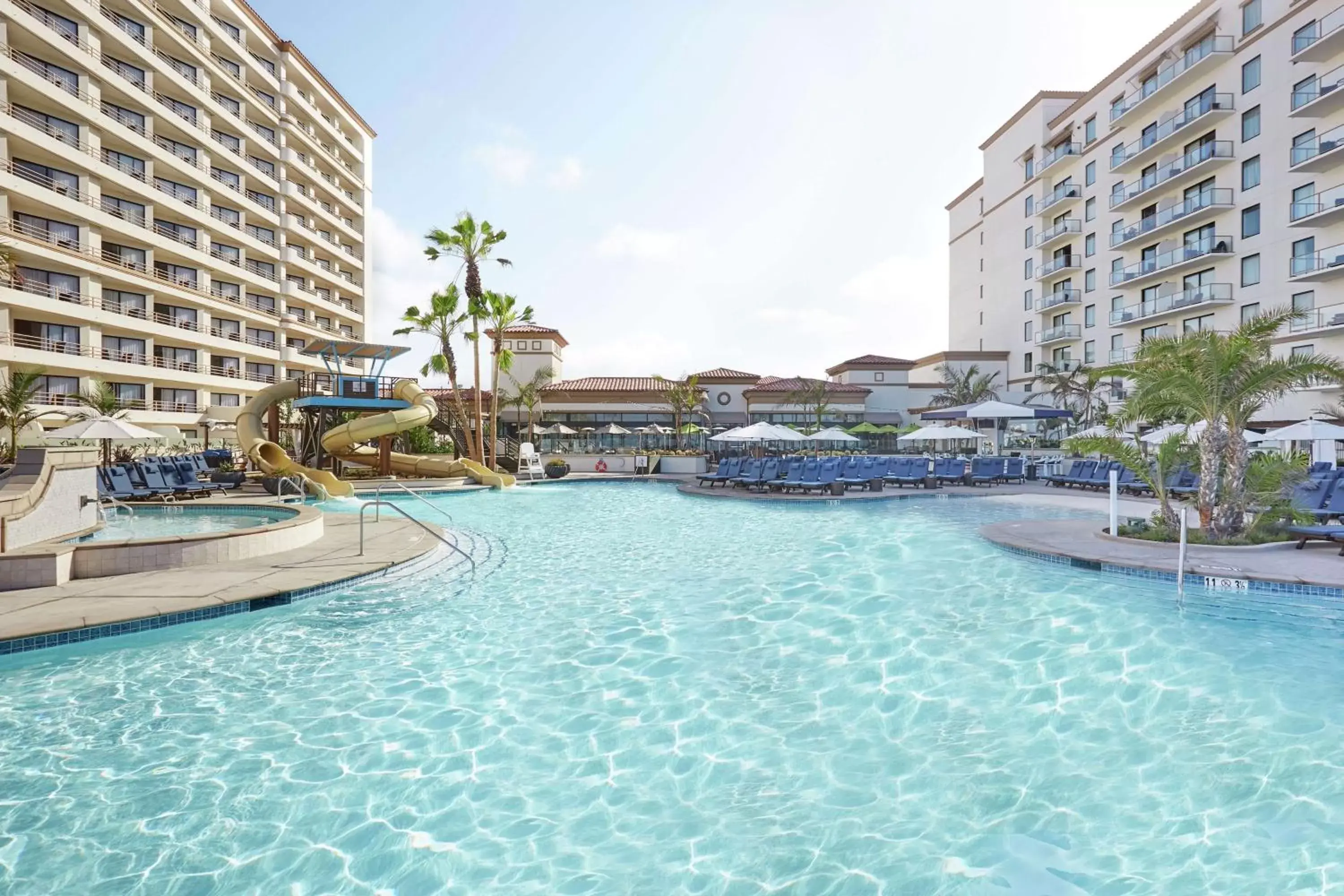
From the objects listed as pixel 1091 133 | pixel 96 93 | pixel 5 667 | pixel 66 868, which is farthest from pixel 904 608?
pixel 1091 133

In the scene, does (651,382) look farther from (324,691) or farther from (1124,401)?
(324,691)

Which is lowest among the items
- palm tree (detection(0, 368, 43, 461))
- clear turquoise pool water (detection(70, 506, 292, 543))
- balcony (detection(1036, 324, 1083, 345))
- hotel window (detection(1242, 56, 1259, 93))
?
clear turquoise pool water (detection(70, 506, 292, 543))

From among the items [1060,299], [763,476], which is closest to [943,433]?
[763,476]

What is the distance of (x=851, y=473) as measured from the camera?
2231 centimetres

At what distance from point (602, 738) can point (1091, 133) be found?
49134 millimetres

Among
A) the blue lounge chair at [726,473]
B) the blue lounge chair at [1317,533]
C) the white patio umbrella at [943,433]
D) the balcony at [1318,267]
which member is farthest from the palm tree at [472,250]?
the balcony at [1318,267]

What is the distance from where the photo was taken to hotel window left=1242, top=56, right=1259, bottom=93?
30.3 meters

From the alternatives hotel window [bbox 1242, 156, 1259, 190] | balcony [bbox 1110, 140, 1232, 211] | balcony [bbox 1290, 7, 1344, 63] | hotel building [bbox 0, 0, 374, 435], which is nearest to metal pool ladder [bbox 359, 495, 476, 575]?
hotel building [bbox 0, 0, 374, 435]

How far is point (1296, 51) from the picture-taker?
28.2 m

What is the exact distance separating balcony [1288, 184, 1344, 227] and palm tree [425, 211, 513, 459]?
32.2 m

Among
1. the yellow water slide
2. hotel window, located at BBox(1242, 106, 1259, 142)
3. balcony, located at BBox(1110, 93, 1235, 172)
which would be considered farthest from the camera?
balcony, located at BBox(1110, 93, 1235, 172)

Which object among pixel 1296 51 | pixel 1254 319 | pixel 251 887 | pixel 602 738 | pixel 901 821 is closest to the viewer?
pixel 251 887

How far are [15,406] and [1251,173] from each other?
4841 centimetres

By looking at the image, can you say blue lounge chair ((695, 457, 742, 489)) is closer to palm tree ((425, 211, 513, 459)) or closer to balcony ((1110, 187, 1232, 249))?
palm tree ((425, 211, 513, 459))
